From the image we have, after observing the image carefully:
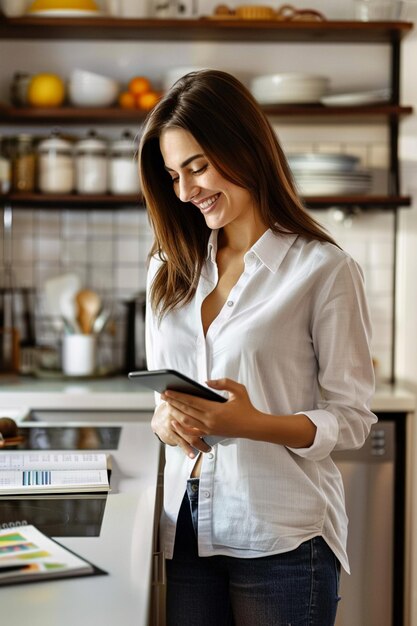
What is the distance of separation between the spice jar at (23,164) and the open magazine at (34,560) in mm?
2255

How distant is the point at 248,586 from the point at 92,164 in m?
2.23

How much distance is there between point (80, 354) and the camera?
3473 millimetres

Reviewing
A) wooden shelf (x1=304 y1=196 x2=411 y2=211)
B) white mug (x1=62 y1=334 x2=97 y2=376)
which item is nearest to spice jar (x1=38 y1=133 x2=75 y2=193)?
white mug (x1=62 y1=334 x2=97 y2=376)

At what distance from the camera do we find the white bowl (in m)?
3.49

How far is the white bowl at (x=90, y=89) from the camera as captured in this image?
11.5 feet

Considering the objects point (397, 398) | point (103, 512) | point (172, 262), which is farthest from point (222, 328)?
point (397, 398)

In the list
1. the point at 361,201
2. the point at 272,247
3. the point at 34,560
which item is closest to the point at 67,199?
the point at 361,201

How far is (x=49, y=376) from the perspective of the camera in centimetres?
343

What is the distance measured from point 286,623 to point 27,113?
7.92 ft

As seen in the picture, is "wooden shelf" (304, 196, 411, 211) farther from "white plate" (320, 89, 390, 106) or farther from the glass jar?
the glass jar

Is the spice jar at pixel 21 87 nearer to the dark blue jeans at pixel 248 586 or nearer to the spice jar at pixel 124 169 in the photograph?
the spice jar at pixel 124 169

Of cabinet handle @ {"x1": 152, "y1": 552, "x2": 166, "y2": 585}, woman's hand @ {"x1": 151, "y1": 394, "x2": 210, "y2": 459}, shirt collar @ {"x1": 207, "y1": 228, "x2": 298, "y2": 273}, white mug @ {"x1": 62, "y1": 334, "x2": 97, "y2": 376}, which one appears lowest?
white mug @ {"x1": 62, "y1": 334, "x2": 97, "y2": 376}

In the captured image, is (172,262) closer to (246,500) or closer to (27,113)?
(246,500)

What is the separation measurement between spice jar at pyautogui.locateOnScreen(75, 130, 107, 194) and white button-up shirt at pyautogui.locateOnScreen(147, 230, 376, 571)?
1973 millimetres
